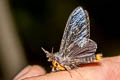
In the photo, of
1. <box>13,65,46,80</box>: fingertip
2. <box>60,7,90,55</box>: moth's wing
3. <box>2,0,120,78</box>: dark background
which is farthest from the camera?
<box>2,0,120,78</box>: dark background

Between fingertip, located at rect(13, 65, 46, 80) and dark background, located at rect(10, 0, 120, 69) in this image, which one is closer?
fingertip, located at rect(13, 65, 46, 80)

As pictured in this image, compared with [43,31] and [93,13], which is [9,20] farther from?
[93,13]

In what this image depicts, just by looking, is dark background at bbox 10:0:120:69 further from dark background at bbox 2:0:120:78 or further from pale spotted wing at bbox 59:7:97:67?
pale spotted wing at bbox 59:7:97:67

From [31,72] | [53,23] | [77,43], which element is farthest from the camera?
[53,23]

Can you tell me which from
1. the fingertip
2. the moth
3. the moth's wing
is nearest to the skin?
the fingertip

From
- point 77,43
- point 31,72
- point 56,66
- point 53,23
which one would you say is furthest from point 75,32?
point 53,23

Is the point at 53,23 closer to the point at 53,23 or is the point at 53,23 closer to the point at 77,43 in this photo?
the point at 53,23

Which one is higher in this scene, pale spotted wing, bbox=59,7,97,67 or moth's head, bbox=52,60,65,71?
pale spotted wing, bbox=59,7,97,67
